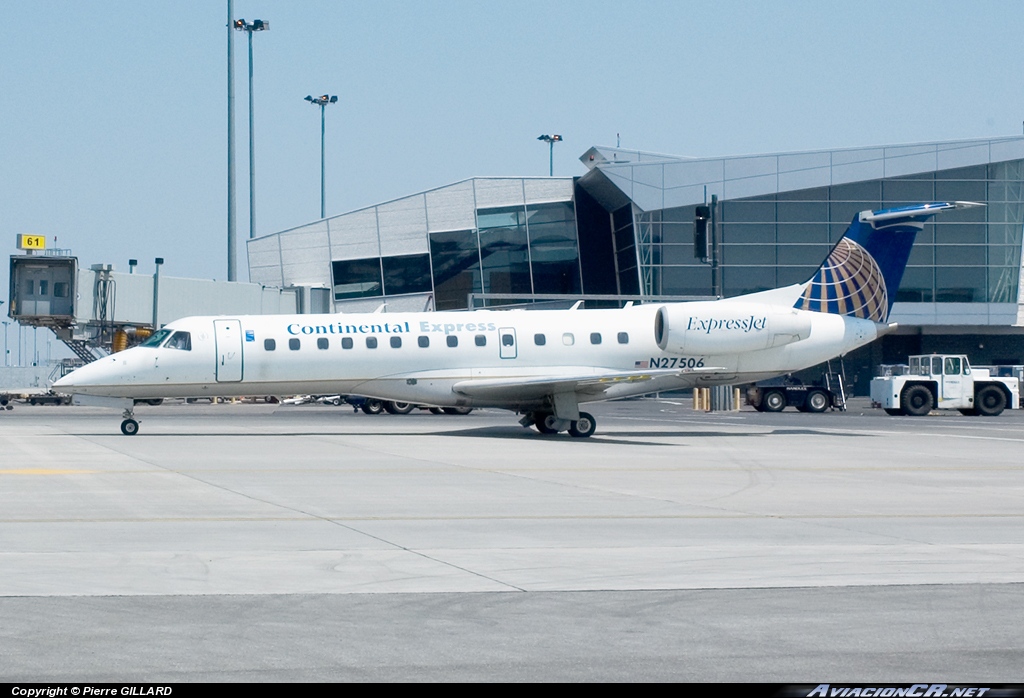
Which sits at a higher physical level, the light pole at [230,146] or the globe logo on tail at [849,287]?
the light pole at [230,146]

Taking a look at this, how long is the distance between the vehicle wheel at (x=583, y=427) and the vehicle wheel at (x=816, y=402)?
70.4 feet

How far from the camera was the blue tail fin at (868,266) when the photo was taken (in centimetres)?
3225

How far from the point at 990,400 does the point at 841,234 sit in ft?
74.4

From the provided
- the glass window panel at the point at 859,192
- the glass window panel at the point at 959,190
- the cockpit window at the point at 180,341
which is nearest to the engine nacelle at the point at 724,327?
the cockpit window at the point at 180,341

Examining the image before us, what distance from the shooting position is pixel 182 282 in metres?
61.6

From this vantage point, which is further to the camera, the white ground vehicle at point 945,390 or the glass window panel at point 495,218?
the glass window panel at point 495,218

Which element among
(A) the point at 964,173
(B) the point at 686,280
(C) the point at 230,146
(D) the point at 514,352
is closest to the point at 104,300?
(C) the point at 230,146

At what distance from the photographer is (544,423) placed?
1218 inches

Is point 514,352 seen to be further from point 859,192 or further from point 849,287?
point 859,192

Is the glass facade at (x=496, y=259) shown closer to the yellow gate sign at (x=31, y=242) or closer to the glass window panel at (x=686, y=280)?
the glass window panel at (x=686, y=280)

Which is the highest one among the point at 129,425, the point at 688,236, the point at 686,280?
the point at 688,236
